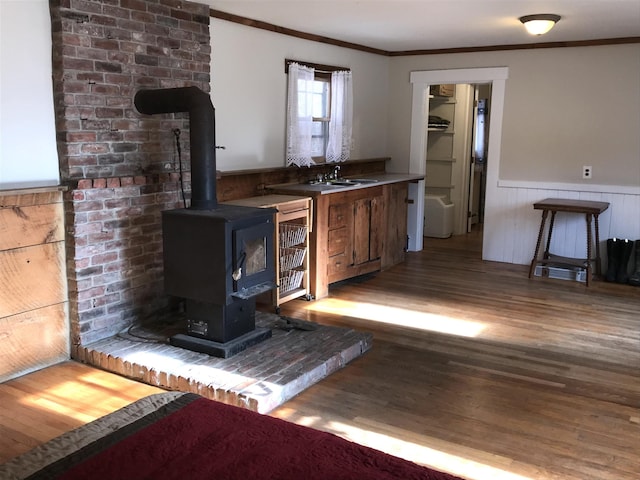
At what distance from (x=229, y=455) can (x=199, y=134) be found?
1931 mm

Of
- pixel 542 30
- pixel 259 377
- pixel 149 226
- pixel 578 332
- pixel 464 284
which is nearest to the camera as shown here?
pixel 259 377

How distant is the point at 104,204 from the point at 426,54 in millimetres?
4173

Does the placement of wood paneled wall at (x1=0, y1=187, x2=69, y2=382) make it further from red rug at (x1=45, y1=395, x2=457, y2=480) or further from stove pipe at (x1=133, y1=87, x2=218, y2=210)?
red rug at (x1=45, y1=395, x2=457, y2=480)

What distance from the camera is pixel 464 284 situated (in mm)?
5441

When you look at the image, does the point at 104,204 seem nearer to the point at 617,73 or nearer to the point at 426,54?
the point at 426,54

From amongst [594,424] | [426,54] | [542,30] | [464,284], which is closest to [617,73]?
[542,30]

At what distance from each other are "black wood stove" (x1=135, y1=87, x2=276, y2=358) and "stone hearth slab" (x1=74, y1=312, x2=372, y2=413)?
0.13 m

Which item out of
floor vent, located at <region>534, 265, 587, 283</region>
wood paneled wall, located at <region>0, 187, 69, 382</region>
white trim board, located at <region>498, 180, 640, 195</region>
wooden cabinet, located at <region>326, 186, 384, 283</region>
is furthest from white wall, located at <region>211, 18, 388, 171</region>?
floor vent, located at <region>534, 265, 587, 283</region>

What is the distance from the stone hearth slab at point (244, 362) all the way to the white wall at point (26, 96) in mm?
1035

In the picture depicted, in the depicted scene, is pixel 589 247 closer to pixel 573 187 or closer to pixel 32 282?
pixel 573 187

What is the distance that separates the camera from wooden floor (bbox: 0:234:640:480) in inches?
103

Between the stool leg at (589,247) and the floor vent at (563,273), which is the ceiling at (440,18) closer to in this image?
the stool leg at (589,247)

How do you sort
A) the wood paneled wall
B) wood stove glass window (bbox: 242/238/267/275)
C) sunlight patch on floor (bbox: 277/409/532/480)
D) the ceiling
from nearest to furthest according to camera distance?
sunlight patch on floor (bbox: 277/409/532/480) < the wood paneled wall < wood stove glass window (bbox: 242/238/267/275) < the ceiling

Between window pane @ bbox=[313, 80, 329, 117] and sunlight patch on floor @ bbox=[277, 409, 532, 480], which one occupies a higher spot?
window pane @ bbox=[313, 80, 329, 117]
